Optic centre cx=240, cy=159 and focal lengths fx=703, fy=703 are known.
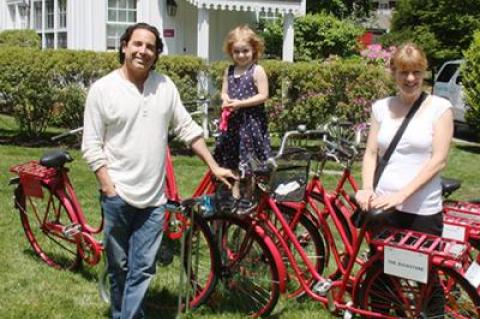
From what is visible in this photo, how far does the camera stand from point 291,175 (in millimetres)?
4379

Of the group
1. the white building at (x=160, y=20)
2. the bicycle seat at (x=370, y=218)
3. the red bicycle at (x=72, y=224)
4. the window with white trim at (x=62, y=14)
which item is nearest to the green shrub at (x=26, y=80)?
the red bicycle at (x=72, y=224)

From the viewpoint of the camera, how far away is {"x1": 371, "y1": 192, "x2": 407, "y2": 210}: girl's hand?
144 inches

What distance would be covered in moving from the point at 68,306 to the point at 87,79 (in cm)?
682

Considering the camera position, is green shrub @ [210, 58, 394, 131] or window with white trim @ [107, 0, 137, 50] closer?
green shrub @ [210, 58, 394, 131]

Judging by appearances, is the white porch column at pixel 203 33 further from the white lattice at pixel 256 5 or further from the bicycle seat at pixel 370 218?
the bicycle seat at pixel 370 218

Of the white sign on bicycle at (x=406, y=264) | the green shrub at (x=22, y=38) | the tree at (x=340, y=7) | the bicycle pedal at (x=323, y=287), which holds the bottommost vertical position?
the bicycle pedal at (x=323, y=287)

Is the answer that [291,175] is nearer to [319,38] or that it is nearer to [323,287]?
[323,287]

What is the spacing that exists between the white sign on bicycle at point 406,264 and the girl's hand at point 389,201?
22 centimetres

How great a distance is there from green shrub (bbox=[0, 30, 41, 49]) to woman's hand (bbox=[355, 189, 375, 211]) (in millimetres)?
14595

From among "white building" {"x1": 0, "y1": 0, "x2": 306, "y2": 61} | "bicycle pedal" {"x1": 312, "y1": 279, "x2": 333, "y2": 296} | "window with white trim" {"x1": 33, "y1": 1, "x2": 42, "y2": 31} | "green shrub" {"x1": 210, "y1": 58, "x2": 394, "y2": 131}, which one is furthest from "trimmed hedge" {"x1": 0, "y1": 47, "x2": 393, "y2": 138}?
"window with white trim" {"x1": 33, "y1": 1, "x2": 42, "y2": 31}

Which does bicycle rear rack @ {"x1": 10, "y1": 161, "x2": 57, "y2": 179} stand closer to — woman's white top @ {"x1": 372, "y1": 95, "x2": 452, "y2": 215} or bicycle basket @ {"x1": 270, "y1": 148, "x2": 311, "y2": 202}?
bicycle basket @ {"x1": 270, "y1": 148, "x2": 311, "y2": 202}

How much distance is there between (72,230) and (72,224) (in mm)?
54

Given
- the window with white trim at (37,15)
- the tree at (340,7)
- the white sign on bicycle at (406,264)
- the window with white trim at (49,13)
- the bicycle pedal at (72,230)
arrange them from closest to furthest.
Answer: the white sign on bicycle at (406,264)
the bicycle pedal at (72,230)
the window with white trim at (49,13)
the window with white trim at (37,15)
the tree at (340,7)

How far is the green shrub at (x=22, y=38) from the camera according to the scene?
17047 millimetres
